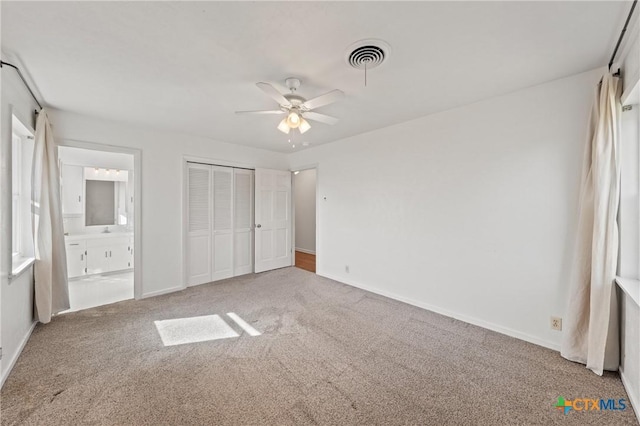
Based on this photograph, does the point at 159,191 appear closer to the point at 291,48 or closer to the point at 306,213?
the point at 291,48

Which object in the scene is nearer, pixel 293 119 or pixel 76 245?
pixel 293 119

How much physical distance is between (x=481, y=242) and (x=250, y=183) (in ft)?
13.0

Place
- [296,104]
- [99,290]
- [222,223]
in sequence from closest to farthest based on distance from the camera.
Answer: [296,104], [99,290], [222,223]

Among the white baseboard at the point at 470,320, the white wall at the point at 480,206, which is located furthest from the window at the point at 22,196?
the white baseboard at the point at 470,320

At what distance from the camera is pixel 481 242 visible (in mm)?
2842

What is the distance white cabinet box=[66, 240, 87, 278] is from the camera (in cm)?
450

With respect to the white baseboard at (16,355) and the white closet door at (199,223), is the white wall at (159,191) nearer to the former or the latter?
the white closet door at (199,223)

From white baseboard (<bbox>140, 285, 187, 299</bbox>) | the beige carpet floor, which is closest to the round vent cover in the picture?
the beige carpet floor

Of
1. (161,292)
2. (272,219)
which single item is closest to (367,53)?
(272,219)

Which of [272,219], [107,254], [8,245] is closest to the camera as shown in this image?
[8,245]

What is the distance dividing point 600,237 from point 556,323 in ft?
3.07

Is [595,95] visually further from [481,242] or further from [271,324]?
[271,324]

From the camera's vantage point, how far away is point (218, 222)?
4.62m

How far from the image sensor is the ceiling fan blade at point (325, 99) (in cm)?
209
